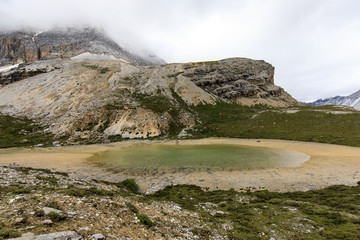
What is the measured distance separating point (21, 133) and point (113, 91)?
133 ft

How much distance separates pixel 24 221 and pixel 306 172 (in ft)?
100

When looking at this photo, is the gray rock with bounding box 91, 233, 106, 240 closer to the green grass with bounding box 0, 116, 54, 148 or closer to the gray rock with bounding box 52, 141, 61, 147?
the gray rock with bounding box 52, 141, 61, 147

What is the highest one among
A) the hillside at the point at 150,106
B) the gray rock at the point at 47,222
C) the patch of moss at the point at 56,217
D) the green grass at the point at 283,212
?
the hillside at the point at 150,106

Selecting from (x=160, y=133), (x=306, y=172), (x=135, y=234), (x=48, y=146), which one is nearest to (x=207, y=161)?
(x=306, y=172)

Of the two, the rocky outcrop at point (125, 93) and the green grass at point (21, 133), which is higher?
the rocky outcrop at point (125, 93)

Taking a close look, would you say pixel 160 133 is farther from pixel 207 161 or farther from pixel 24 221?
pixel 24 221

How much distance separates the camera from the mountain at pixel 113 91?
66.2 meters

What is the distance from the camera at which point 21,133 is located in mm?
58531

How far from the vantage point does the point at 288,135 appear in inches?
2154

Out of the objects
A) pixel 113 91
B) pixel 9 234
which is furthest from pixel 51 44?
pixel 9 234

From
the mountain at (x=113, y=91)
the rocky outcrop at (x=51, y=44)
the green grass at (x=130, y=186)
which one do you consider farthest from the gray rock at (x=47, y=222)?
the rocky outcrop at (x=51, y=44)

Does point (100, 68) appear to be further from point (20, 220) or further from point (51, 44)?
point (20, 220)

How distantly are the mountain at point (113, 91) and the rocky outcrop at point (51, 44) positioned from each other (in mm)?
992

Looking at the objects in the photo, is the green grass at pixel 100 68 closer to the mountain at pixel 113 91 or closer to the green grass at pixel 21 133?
the mountain at pixel 113 91
